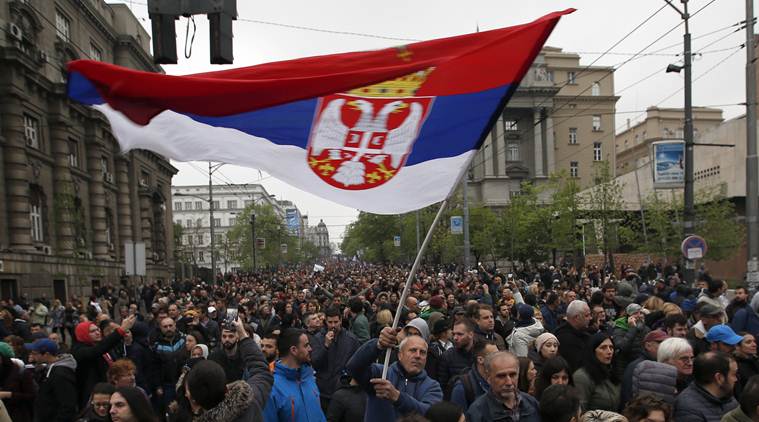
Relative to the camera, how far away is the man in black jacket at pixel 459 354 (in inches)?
264

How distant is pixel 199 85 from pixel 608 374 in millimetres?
4104

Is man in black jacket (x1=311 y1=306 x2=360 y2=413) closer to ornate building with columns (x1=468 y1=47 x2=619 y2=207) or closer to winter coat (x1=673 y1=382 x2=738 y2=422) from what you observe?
winter coat (x1=673 y1=382 x2=738 y2=422)

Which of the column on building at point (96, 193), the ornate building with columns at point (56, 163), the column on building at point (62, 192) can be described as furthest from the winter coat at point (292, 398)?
the column on building at point (96, 193)

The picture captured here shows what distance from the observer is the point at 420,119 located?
4.98 m

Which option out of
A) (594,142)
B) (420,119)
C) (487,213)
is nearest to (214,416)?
(420,119)

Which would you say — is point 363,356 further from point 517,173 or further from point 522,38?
point 517,173

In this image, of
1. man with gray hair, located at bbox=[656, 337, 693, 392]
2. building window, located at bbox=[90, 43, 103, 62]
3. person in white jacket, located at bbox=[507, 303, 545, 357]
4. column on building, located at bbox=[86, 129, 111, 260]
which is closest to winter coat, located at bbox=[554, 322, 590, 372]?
person in white jacket, located at bbox=[507, 303, 545, 357]

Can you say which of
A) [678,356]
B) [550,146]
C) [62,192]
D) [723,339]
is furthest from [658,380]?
[550,146]

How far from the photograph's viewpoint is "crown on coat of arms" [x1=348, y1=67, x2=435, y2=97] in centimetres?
495

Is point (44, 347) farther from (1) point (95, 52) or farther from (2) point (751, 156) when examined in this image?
(1) point (95, 52)

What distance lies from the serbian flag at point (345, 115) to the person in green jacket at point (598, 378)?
2.21 meters

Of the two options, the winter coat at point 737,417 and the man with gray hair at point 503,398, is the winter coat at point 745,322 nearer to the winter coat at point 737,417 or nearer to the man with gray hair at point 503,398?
the winter coat at point 737,417

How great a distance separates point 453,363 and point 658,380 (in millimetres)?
2074

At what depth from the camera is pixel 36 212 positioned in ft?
103
